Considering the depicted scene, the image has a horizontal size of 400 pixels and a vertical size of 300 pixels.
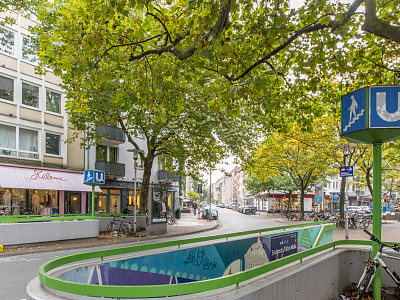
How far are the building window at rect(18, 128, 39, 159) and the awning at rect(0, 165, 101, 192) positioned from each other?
→ 1150 mm

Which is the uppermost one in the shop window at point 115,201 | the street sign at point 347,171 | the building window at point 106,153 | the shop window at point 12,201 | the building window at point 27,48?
the building window at point 27,48

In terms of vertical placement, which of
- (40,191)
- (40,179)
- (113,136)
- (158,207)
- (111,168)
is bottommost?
(158,207)

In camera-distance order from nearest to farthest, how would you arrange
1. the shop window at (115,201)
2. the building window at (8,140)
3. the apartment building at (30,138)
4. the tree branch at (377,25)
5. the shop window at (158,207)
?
the tree branch at (377,25) < the shop window at (158,207) < the building window at (8,140) < the apartment building at (30,138) < the shop window at (115,201)

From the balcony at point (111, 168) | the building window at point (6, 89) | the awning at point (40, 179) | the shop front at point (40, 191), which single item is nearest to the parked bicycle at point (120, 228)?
the awning at point (40, 179)

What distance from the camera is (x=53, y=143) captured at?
23.6 m

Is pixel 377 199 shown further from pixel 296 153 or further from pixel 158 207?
pixel 296 153

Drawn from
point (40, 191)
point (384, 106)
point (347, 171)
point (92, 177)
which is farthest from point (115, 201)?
point (384, 106)

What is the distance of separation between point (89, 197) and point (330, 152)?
19.1 m

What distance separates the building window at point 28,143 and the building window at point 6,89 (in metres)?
2.18

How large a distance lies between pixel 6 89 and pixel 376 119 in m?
22.2

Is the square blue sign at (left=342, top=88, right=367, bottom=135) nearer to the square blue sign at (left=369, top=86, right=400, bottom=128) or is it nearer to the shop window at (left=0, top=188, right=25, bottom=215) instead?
the square blue sign at (left=369, top=86, right=400, bottom=128)

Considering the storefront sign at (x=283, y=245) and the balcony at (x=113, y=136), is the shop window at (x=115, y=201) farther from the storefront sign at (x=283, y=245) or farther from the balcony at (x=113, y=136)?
the storefront sign at (x=283, y=245)

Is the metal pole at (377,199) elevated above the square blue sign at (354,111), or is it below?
below

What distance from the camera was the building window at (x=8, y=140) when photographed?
20250mm
